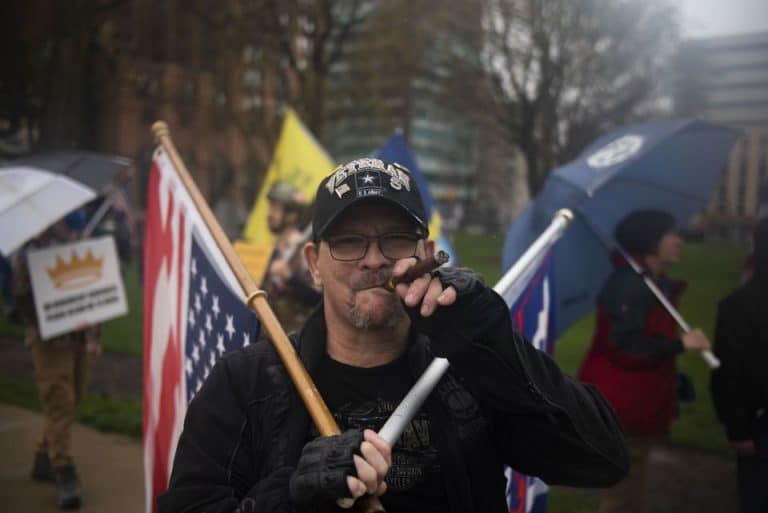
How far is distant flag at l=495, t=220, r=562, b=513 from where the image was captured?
2742 mm

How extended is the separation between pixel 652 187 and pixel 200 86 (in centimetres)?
1522

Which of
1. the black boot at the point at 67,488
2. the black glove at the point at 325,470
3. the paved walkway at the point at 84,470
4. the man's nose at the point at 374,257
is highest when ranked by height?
the man's nose at the point at 374,257

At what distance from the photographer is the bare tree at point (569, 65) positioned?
20.3 m

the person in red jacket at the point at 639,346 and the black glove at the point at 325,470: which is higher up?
the black glove at the point at 325,470

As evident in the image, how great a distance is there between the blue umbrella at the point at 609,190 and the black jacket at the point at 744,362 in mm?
710

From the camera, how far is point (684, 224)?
A: 464 centimetres

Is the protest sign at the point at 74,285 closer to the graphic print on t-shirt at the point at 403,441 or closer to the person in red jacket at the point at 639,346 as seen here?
the person in red jacket at the point at 639,346

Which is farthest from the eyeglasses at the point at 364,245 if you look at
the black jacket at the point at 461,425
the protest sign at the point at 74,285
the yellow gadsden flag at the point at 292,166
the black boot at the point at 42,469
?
the yellow gadsden flag at the point at 292,166

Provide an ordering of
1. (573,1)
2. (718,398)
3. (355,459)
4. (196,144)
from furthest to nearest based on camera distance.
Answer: (196,144) → (573,1) → (718,398) → (355,459)

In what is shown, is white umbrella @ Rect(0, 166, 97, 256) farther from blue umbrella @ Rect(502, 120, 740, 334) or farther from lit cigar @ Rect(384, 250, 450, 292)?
lit cigar @ Rect(384, 250, 450, 292)

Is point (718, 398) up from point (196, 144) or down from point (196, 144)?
up

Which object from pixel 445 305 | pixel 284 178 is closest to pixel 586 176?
pixel 445 305

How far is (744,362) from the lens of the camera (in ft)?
11.5

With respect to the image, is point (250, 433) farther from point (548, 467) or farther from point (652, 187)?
point (652, 187)
